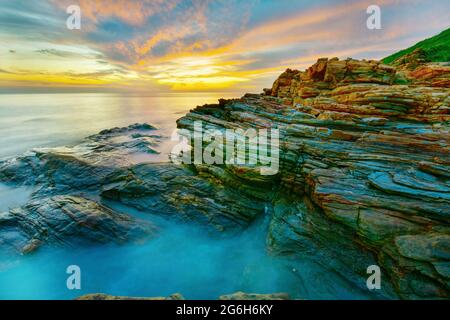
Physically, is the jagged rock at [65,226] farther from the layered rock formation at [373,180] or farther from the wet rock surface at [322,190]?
the layered rock formation at [373,180]

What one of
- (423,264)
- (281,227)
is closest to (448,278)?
(423,264)

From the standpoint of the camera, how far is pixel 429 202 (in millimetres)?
9820

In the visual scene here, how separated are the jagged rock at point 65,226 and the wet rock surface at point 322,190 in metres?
0.06

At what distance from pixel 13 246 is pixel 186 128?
14.8m

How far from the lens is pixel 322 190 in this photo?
1149cm

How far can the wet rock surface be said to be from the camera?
Result: 9641mm

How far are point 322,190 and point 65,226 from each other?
14.0 metres

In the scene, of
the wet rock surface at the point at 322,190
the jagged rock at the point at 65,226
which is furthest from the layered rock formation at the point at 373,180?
the jagged rock at the point at 65,226

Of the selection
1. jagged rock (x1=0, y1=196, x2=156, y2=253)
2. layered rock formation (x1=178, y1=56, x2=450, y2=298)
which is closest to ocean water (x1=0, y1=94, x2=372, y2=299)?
jagged rock (x1=0, y1=196, x2=156, y2=253)

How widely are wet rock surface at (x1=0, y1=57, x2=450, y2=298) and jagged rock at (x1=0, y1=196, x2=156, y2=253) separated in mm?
58

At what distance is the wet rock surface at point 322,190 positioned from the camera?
9.64m

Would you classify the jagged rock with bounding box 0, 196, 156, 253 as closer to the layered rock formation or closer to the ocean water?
the ocean water

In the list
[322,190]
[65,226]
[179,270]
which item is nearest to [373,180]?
[322,190]
